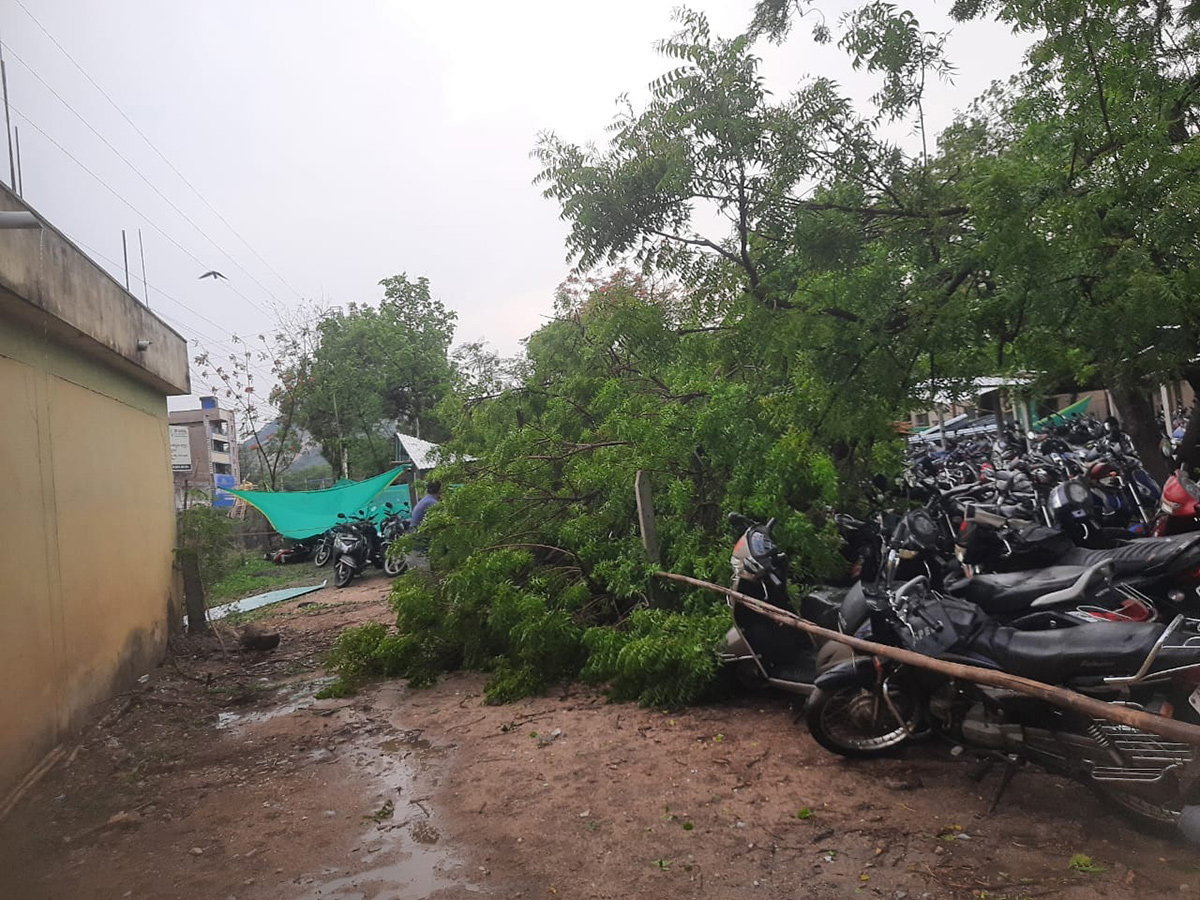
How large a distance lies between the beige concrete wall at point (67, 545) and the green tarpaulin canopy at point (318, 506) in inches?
289

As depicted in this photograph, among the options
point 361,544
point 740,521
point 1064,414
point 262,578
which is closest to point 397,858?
point 740,521

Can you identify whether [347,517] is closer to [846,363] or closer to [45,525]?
[45,525]

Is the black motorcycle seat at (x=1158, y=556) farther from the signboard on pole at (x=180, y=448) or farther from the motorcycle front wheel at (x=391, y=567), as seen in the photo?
the signboard on pole at (x=180, y=448)

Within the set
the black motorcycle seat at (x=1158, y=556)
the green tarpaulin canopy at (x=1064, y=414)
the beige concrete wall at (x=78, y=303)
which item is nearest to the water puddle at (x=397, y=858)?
the black motorcycle seat at (x=1158, y=556)

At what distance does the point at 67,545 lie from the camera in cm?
530

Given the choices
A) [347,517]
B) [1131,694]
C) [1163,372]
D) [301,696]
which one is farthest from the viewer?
[347,517]

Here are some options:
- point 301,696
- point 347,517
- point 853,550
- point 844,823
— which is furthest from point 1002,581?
point 347,517

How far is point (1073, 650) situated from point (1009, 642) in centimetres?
25

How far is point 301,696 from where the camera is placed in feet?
20.5

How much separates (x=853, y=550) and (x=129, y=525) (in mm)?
5698

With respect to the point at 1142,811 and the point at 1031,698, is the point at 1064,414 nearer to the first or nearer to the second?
the point at 1031,698

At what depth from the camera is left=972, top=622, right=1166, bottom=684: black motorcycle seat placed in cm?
292

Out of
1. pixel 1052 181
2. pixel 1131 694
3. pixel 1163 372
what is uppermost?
pixel 1052 181

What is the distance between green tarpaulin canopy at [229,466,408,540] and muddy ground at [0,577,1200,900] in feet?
32.0
